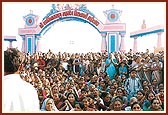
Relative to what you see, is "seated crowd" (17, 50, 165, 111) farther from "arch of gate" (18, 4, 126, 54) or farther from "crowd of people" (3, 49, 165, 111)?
"arch of gate" (18, 4, 126, 54)

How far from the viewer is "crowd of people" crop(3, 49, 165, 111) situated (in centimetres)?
450

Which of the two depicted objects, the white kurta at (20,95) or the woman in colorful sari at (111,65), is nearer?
the white kurta at (20,95)

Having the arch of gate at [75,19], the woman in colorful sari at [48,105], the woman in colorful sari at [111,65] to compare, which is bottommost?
the woman in colorful sari at [48,105]

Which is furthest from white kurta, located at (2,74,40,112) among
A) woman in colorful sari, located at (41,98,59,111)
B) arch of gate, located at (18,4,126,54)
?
arch of gate, located at (18,4,126,54)

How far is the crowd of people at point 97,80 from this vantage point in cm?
450

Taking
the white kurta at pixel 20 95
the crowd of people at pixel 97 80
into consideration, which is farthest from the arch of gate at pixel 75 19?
the white kurta at pixel 20 95

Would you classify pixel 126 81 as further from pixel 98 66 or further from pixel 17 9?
pixel 17 9

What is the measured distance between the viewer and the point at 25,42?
15.1 ft

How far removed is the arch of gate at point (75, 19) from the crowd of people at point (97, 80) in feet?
0.35

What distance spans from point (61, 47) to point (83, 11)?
0.50 meters

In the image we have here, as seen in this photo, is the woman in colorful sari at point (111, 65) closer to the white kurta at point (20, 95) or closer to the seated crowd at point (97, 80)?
the seated crowd at point (97, 80)

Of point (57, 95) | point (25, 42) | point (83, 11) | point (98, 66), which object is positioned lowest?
point (57, 95)

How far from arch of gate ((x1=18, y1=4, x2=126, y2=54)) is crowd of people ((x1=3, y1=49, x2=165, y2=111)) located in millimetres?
107

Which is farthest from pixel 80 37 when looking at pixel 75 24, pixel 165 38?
pixel 165 38
